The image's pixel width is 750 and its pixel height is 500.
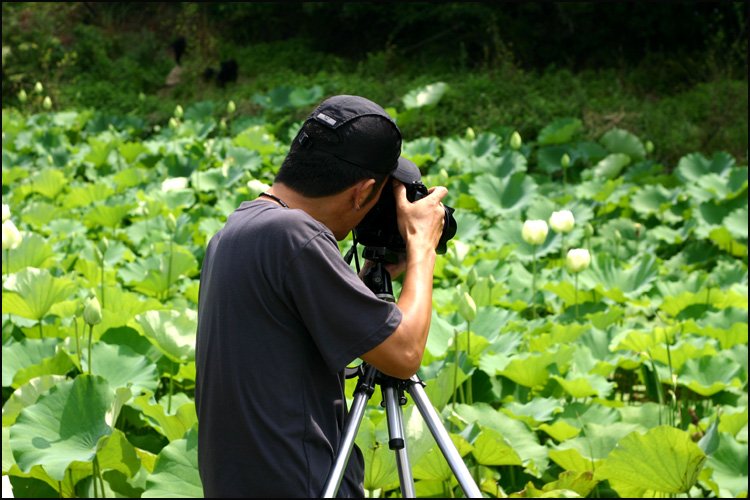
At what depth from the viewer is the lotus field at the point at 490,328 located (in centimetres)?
188

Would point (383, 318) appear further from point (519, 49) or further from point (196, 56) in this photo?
point (196, 56)

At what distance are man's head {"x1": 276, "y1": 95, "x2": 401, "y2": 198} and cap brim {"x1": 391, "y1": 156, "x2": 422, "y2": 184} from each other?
6 centimetres

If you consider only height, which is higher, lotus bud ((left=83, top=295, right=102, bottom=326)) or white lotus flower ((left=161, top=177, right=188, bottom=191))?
lotus bud ((left=83, top=295, right=102, bottom=326))

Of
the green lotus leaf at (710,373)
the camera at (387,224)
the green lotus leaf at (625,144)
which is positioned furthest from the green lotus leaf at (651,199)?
the camera at (387,224)

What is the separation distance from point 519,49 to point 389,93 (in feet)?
5.15

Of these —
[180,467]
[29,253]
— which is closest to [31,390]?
[180,467]

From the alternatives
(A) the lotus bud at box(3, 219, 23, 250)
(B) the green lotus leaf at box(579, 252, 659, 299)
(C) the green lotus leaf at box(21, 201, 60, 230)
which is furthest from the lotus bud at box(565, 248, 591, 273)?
(C) the green lotus leaf at box(21, 201, 60, 230)

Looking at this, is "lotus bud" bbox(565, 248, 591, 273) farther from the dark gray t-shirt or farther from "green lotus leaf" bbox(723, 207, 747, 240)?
the dark gray t-shirt

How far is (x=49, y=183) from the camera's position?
14.3ft

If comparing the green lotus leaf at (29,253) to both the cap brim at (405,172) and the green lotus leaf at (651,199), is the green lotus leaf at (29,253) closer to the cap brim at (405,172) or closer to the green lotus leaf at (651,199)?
the cap brim at (405,172)

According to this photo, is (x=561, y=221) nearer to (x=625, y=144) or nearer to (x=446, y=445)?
(x=446, y=445)

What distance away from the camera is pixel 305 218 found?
3.94ft

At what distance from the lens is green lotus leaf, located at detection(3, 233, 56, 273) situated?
121 inches

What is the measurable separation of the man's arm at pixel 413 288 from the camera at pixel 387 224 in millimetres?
16
